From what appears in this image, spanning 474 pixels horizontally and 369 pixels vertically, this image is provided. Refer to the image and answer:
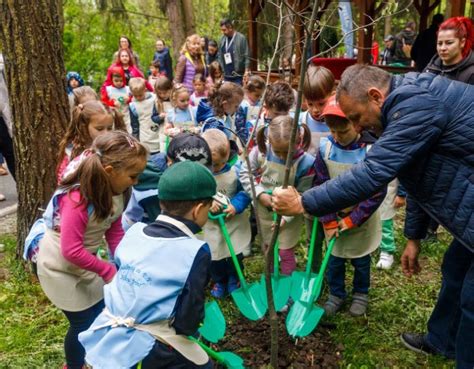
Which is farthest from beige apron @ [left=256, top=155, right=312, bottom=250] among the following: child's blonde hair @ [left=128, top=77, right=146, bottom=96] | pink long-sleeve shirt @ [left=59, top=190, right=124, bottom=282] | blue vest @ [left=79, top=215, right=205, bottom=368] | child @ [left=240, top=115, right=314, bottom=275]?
child's blonde hair @ [left=128, top=77, right=146, bottom=96]

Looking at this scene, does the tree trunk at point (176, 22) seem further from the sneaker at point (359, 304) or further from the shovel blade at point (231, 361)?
the shovel blade at point (231, 361)

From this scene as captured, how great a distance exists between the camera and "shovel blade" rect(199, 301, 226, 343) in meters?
2.44

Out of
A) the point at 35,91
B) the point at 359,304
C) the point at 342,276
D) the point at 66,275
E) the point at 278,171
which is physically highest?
the point at 35,91

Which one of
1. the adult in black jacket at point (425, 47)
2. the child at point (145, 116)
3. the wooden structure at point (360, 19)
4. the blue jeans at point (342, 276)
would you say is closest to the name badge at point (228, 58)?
the wooden structure at point (360, 19)

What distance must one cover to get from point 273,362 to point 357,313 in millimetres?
838

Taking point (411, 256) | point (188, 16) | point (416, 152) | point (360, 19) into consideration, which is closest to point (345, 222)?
point (411, 256)

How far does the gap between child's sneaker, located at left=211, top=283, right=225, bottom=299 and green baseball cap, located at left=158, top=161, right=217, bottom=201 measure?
1.58 metres

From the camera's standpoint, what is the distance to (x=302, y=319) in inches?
97.9

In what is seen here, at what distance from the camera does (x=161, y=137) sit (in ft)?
17.8

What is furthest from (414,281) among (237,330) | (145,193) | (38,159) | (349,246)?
(38,159)

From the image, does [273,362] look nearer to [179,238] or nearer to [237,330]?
[237,330]

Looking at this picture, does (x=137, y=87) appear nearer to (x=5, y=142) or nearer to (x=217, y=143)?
(x=5, y=142)

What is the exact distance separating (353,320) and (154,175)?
4.88ft

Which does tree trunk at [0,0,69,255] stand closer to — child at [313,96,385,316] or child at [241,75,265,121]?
child at [241,75,265,121]
